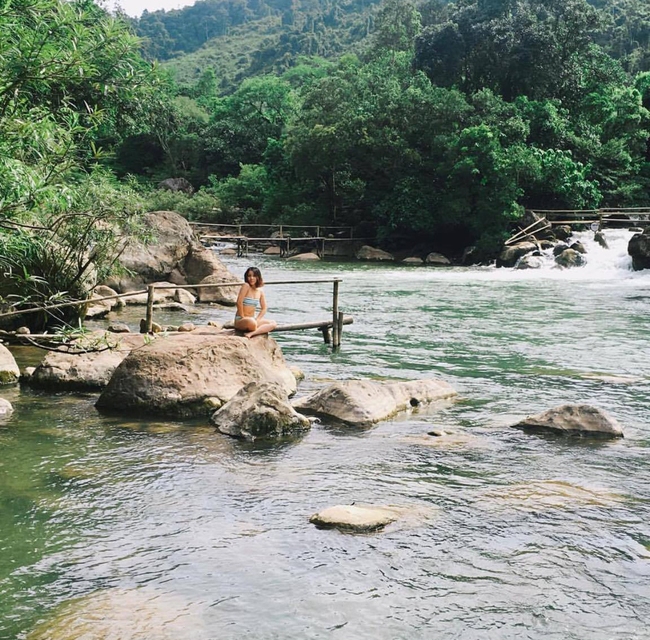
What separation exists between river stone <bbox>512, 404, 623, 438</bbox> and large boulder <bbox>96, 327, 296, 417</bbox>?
287 centimetres

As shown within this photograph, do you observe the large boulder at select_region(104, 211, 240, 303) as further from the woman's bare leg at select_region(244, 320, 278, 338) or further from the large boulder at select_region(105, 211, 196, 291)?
the woman's bare leg at select_region(244, 320, 278, 338)

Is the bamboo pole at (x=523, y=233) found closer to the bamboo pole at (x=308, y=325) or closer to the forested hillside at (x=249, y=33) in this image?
the bamboo pole at (x=308, y=325)

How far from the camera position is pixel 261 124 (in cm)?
5516

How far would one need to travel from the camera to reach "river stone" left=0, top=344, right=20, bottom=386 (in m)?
9.82

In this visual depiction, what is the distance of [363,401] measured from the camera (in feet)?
28.6

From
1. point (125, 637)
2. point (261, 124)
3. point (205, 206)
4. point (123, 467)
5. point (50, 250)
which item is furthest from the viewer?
point (261, 124)

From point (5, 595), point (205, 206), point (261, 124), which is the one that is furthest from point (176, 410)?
point (261, 124)

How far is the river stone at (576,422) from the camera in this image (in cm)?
805

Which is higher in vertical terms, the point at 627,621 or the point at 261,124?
the point at 261,124

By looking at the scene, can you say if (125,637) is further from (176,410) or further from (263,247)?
(263,247)

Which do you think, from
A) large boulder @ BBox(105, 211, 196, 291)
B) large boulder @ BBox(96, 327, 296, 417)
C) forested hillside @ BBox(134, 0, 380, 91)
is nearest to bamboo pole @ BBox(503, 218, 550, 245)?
large boulder @ BBox(105, 211, 196, 291)

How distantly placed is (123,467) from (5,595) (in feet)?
7.35

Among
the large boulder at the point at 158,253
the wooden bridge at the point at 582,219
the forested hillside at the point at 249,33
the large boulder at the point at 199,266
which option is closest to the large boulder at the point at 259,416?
the large boulder at the point at 158,253

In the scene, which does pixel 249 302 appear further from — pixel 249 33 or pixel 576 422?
pixel 249 33
